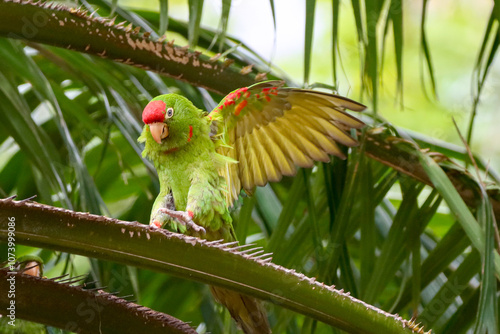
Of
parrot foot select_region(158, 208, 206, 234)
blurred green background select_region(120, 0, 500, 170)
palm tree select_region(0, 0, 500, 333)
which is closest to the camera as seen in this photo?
palm tree select_region(0, 0, 500, 333)

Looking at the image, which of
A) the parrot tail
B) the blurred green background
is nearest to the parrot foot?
the parrot tail

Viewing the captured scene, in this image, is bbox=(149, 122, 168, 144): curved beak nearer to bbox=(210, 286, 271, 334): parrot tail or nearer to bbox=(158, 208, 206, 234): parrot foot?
bbox=(158, 208, 206, 234): parrot foot

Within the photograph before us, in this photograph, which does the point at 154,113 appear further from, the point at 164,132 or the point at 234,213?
the point at 234,213

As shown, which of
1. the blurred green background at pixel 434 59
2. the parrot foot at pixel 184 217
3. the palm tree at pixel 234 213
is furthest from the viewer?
the blurred green background at pixel 434 59

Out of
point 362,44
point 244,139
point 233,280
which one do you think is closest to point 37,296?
point 233,280

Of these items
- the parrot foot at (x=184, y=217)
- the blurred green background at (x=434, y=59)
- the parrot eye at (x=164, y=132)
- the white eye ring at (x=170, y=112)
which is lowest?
the blurred green background at (x=434, y=59)

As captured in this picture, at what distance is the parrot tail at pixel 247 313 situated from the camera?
1.09m

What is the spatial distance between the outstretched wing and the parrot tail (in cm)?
21

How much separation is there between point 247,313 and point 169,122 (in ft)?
1.25

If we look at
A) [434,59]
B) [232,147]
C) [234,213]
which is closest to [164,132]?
[232,147]

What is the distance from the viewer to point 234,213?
143 centimetres

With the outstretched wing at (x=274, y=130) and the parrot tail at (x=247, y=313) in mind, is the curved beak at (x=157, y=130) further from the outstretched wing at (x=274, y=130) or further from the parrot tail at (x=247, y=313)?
the parrot tail at (x=247, y=313)

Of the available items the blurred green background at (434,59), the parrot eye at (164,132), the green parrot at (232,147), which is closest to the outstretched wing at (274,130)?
the green parrot at (232,147)

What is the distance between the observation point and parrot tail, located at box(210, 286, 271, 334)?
1.09 m
